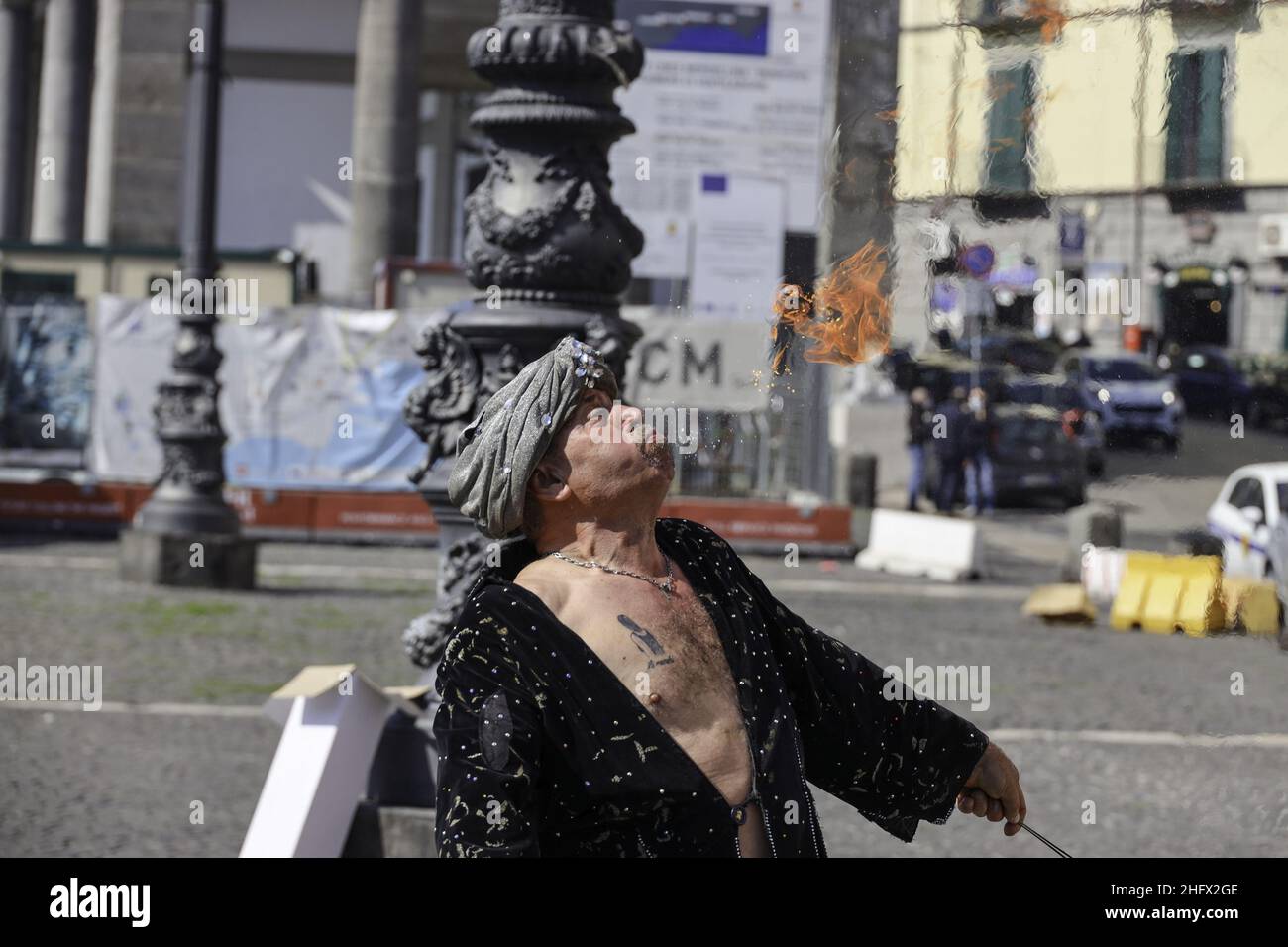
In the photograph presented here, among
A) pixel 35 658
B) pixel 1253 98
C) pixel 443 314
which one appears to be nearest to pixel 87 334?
pixel 35 658

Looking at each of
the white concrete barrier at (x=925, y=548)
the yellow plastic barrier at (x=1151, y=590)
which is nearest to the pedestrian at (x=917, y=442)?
the white concrete barrier at (x=925, y=548)

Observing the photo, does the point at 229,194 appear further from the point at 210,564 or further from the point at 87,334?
the point at 210,564

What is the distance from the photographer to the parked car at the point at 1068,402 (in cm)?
752

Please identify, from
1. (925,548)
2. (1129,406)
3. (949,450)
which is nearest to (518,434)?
(1129,406)

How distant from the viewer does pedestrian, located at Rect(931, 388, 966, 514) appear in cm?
2244

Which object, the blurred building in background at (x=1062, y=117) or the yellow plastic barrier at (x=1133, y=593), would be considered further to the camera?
the yellow plastic barrier at (x=1133, y=593)

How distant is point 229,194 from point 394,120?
355 inches

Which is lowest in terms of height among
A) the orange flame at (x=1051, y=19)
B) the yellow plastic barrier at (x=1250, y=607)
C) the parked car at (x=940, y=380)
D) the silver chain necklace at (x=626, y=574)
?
the yellow plastic barrier at (x=1250, y=607)

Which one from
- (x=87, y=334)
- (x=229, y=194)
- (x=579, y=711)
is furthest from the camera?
(x=229, y=194)
